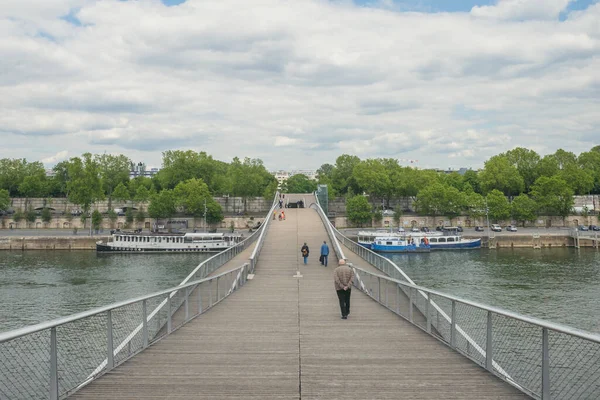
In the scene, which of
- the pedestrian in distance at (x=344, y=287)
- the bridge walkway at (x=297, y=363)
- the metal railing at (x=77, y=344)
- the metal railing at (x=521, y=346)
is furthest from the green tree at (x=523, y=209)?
the metal railing at (x=77, y=344)

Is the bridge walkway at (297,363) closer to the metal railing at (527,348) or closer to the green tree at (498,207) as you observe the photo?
the metal railing at (527,348)

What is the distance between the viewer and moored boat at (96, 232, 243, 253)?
209ft

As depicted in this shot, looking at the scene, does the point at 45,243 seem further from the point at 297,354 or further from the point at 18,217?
the point at 297,354

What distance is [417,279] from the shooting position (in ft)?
139

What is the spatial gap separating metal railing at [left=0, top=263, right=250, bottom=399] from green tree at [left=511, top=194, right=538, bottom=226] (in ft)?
267

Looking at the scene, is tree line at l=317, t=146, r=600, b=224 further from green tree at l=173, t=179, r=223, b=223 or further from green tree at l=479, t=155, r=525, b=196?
green tree at l=173, t=179, r=223, b=223

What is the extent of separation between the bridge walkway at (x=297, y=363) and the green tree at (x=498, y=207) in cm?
7604

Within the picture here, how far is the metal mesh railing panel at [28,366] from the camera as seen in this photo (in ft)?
19.8

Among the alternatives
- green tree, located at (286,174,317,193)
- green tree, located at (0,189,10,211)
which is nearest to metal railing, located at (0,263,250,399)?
green tree, located at (0,189,10,211)

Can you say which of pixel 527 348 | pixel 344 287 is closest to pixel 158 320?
pixel 344 287

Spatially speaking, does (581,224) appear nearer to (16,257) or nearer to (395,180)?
(395,180)

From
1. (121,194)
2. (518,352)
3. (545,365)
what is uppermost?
(121,194)

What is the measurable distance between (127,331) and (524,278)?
39.6m

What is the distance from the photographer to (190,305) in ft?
39.2
